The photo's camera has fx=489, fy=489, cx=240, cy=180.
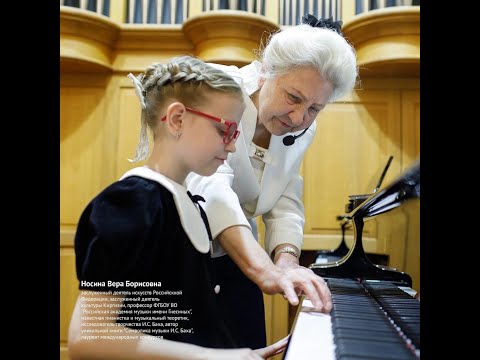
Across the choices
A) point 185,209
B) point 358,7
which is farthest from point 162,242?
point 358,7

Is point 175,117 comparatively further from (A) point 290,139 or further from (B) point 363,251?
(B) point 363,251

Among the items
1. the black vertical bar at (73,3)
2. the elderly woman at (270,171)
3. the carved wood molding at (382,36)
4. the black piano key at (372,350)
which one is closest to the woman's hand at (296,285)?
the elderly woman at (270,171)

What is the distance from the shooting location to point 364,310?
436 mm

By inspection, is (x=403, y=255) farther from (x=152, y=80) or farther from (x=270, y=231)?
(x=152, y=80)

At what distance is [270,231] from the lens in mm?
653

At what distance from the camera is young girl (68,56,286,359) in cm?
40

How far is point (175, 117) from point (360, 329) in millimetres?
247

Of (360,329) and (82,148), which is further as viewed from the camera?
(82,148)

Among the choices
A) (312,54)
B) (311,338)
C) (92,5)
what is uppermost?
(92,5)

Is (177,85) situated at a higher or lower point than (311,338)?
higher

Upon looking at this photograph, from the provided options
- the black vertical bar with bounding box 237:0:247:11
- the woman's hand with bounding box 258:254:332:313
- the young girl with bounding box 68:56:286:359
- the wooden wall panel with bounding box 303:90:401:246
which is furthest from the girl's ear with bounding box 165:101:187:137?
the black vertical bar with bounding box 237:0:247:11

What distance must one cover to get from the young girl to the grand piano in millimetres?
66

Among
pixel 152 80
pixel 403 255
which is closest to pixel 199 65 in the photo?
pixel 152 80
